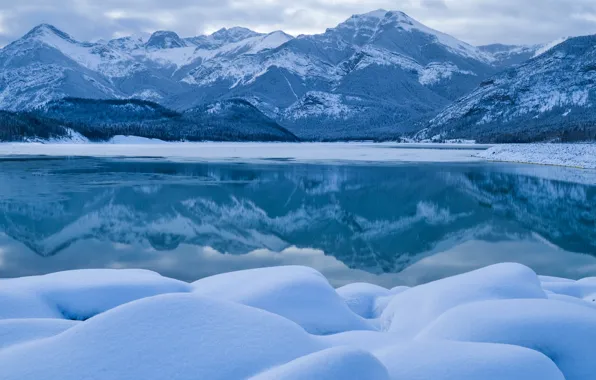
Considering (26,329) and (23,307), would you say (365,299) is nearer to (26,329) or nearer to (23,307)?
(23,307)

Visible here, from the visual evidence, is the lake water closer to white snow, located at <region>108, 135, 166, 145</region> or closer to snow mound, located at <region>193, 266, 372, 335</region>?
snow mound, located at <region>193, 266, 372, 335</region>

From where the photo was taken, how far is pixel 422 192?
33969 millimetres

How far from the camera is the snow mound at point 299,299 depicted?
330 inches

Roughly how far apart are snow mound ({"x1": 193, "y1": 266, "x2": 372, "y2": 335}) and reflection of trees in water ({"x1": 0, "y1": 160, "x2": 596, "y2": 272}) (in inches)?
268

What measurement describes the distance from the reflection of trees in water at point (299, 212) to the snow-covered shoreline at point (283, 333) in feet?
22.6

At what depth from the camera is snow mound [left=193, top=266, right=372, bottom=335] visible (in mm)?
8383

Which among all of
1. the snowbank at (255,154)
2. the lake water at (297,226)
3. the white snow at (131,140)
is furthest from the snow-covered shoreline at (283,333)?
the white snow at (131,140)

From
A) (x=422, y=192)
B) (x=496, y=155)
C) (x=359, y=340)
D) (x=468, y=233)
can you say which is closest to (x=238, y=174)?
(x=422, y=192)

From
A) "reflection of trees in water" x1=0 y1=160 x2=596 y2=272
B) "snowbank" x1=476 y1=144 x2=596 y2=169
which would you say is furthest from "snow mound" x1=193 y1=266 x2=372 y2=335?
"snowbank" x1=476 y1=144 x2=596 y2=169

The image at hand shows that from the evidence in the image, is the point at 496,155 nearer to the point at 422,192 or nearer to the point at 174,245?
the point at 422,192

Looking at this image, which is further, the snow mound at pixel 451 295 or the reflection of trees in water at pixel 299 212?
the reflection of trees in water at pixel 299 212

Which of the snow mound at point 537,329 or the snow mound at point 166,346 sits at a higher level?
the snow mound at point 166,346

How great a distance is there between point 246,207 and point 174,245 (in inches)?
354

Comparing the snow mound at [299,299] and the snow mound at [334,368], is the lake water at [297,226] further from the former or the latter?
the snow mound at [334,368]
